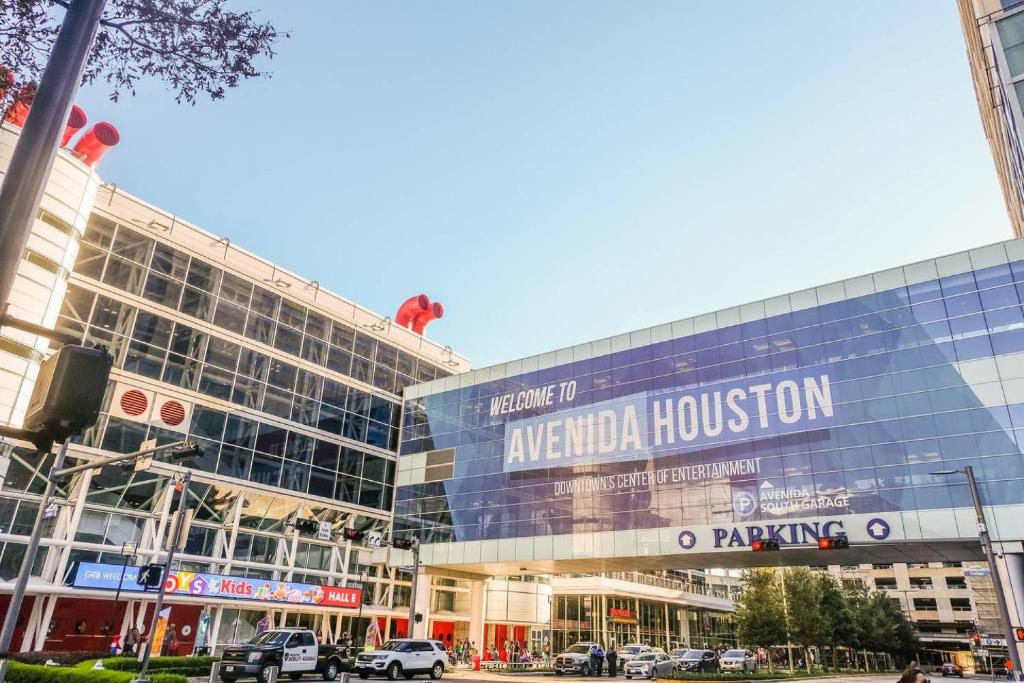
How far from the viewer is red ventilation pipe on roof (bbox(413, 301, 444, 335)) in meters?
60.8

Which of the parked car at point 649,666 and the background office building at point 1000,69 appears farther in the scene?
the parked car at point 649,666

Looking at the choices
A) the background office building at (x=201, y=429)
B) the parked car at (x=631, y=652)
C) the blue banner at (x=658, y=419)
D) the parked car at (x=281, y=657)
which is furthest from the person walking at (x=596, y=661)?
the parked car at (x=281, y=657)

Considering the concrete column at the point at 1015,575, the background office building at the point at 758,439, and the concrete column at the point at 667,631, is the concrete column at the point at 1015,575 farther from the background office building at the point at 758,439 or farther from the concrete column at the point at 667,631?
the concrete column at the point at 667,631

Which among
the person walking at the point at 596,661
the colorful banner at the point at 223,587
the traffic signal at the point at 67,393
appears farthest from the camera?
the person walking at the point at 596,661

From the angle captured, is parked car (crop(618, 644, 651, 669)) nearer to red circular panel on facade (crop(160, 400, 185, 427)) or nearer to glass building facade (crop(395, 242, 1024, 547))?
glass building facade (crop(395, 242, 1024, 547))

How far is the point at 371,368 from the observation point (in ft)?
177

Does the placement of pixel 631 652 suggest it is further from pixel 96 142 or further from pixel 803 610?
pixel 96 142

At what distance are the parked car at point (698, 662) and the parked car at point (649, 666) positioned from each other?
28.1 inches

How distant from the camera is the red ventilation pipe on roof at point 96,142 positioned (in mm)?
40000

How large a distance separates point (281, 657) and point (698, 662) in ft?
93.5

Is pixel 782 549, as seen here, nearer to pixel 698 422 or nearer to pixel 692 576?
pixel 698 422

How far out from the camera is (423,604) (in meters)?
48.5

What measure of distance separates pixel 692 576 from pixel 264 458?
67.8 m

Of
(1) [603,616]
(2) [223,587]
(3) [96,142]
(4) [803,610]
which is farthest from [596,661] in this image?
(3) [96,142]
